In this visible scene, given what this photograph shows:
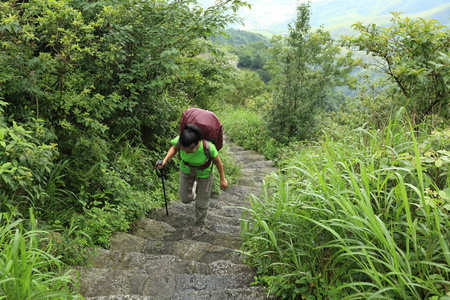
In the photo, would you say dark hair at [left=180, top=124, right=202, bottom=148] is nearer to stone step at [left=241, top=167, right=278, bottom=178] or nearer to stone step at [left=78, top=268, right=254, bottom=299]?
stone step at [left=78, top=268, right=254, bottom=299]

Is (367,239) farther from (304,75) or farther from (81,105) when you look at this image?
(304,75)

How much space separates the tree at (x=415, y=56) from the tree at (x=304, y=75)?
15.0 ft

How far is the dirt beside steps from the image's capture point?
83.5 inches

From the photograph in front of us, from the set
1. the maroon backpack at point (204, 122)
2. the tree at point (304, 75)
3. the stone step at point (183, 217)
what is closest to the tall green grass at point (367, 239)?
the maroon backpack at point (204, 122)

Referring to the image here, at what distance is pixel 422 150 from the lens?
7.01 feet

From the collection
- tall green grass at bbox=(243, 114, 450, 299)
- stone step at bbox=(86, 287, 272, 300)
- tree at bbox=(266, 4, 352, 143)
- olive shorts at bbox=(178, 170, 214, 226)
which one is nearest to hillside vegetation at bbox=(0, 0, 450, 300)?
tall green grass at bbox=(243, 114, 450, 299)

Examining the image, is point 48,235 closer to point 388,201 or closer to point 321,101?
point 388,201

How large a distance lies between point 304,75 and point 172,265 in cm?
712

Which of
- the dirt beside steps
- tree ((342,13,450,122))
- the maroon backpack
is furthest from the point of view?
the maroon backpack

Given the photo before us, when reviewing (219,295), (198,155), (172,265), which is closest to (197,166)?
(198,155)

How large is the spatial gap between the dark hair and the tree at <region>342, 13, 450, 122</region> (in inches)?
88.6

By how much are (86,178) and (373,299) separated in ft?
10.3

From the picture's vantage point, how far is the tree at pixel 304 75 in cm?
814

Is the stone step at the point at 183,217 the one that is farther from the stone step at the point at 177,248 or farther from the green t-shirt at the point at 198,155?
the green t-shirt at the point at 198,155
